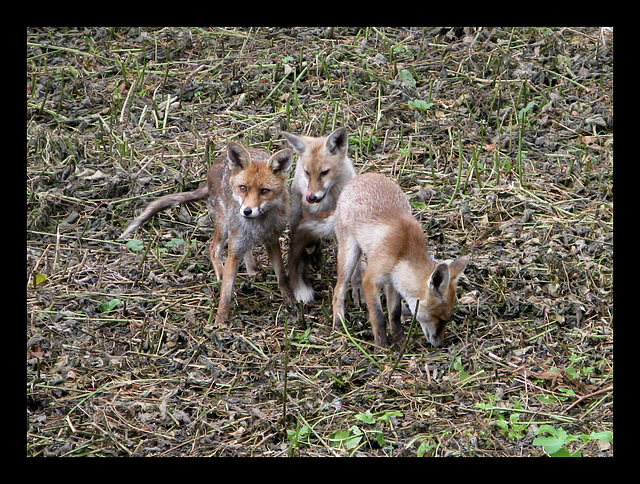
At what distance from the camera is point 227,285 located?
7.26 metres

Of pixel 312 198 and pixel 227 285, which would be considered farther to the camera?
pixel 312 198

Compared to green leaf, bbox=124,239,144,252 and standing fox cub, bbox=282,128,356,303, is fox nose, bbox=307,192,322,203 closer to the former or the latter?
standing fox cub, bbox=282,128,356,303

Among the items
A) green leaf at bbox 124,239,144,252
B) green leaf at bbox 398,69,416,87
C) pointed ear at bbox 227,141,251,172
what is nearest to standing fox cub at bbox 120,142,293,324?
pointed ear at bbox 227,141,251,172

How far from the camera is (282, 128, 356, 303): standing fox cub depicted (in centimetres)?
766

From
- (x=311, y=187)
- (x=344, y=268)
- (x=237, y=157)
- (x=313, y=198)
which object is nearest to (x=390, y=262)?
(x=344, y=268)

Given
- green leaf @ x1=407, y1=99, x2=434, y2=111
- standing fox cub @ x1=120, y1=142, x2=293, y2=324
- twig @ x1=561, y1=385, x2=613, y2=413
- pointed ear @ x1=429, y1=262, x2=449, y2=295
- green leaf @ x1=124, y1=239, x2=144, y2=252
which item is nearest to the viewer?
twig @ x1=561, y1=385, x2=613, y2=413

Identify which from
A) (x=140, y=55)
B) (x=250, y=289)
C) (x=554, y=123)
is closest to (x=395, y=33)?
(x=554, y=123)

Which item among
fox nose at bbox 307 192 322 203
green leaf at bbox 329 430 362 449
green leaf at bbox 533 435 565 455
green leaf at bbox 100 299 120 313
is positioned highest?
fox nose at bbox 307 192 322 203

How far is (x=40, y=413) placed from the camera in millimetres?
5758

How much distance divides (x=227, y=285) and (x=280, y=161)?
125 centimetres

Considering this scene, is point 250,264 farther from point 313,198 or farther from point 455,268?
point 455,268

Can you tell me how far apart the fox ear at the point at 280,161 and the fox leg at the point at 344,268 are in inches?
35.9

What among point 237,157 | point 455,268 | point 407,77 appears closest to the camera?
point 455,268

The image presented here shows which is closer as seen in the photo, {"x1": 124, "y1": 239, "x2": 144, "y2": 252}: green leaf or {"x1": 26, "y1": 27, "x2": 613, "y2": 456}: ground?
{"x1": 26, "y1": 27, "x2": 613, "y2": 456}: ground
